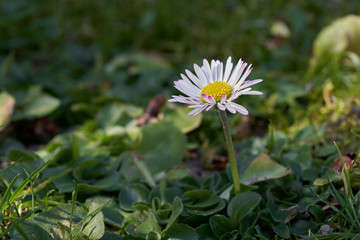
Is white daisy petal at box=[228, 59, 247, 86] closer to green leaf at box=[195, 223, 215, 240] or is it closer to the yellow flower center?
the yellow flower center

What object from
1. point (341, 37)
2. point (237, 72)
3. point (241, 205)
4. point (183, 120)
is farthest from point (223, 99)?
point (341, 37)

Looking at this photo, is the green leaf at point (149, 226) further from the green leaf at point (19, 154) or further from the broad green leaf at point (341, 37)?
the broad green leaf at point (341, 37)

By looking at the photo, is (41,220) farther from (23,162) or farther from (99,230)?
(23,162)

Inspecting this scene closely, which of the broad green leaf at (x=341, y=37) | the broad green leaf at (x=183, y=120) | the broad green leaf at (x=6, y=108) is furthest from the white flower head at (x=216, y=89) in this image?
the broad green leaf at (x=341, y=37)

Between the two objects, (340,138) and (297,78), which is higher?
(297,78)

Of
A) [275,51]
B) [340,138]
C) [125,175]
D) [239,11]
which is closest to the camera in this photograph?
[125,175]

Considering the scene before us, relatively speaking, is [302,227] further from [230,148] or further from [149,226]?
[149,226]

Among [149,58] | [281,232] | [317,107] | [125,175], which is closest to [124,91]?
[149,58]
